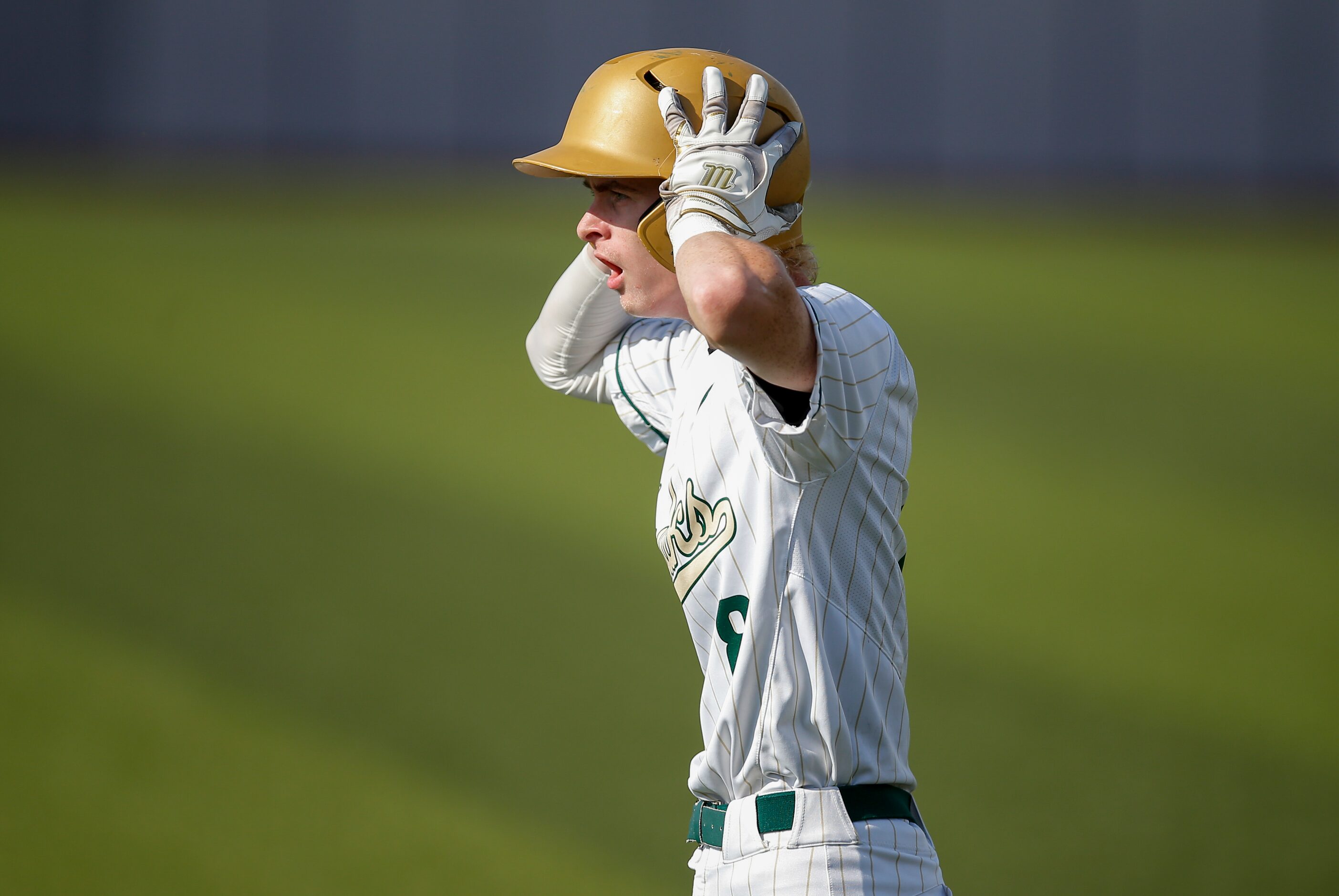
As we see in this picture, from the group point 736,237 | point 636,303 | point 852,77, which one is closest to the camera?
point 736,237

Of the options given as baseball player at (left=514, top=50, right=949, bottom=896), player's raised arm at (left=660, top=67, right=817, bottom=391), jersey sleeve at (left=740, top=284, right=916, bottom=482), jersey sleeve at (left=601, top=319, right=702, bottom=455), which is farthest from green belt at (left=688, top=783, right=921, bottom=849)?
jersey sleeve at (left=601, top=319, right=702, bottom=455)

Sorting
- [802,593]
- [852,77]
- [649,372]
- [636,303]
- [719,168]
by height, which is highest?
[852,77]

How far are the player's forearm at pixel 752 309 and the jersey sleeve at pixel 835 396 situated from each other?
21 millimetres

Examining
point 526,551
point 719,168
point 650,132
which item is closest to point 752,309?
point 719,168

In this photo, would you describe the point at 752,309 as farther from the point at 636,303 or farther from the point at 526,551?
the point at 526,551

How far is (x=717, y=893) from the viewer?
125 centimetres

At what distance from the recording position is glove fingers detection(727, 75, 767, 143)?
1.18 m

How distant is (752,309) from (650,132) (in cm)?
49

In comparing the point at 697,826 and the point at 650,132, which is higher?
the point at 650,132

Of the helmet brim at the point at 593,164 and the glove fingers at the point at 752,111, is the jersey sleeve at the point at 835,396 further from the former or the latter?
the helmet brim at the point at 593,164

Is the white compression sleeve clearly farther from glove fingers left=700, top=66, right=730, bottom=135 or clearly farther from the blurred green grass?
the blurred green grass

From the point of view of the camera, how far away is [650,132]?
1384 millimetres

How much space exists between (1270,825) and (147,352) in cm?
311

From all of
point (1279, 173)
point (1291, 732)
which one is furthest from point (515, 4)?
point (1291, 732)
